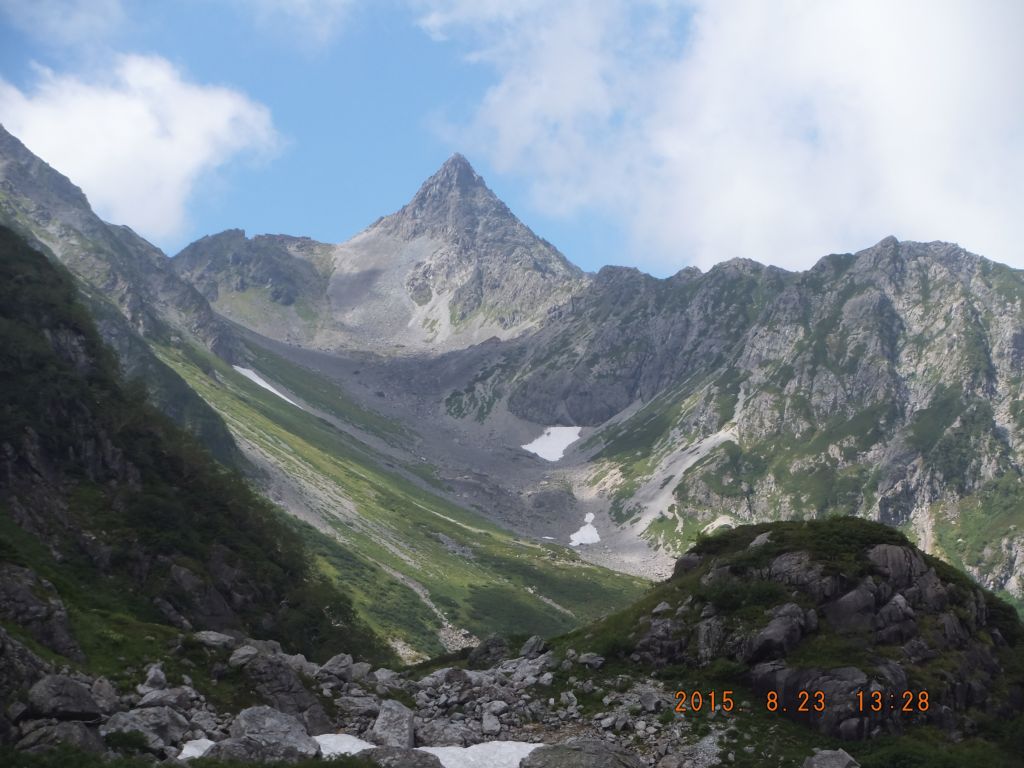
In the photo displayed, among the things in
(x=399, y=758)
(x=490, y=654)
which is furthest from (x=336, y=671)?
(x=490, y=654)

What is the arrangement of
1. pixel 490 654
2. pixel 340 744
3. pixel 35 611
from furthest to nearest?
pixel 490 654 < pixel 35 611 < pixel 340 744

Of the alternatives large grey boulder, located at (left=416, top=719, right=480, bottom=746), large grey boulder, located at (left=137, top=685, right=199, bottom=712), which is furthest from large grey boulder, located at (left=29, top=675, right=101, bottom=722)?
large grey boulder, located at (left=416, top=719, right=480, bottom=746)

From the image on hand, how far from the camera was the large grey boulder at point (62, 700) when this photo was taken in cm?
2648

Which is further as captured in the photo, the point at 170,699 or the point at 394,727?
the point at 394,727

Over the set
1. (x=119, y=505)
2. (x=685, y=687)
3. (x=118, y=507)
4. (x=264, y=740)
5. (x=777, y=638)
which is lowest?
(x=264, y=740)

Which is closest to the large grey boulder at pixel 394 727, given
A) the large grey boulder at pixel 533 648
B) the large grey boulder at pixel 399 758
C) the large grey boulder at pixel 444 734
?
the large grey boulder at pixel 444 734

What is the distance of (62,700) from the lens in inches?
1062

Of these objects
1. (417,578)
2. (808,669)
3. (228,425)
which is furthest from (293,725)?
(228,425)

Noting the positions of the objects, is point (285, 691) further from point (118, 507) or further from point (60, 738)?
point (118, 507)

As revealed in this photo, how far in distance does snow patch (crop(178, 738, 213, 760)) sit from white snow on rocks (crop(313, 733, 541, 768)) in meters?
4.32

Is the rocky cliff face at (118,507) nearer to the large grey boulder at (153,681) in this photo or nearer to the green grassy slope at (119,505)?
the green grassy slope at (119,505)

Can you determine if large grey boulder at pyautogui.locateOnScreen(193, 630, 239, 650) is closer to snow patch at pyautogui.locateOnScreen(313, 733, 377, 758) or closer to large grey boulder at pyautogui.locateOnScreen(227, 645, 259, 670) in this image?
large grey boulder at pyautogui.locateOnScreen(227, 645, 259, 670)

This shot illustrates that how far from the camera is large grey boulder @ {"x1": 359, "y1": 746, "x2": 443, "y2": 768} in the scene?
29.4 meters

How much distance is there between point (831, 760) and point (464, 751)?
47.0 feet
